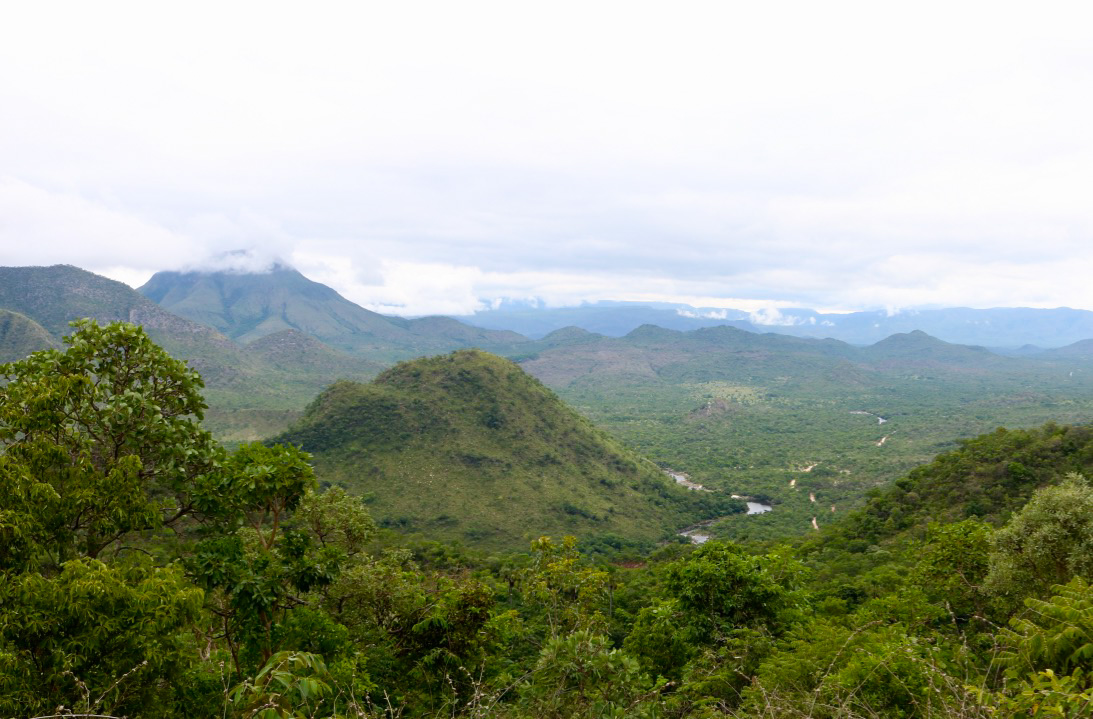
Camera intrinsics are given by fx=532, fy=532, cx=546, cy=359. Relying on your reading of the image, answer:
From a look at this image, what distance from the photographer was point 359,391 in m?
86.0

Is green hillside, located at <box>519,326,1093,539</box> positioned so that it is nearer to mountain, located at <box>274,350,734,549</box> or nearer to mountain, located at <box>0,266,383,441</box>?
mountain, located at <box>274,350,734,549</box>

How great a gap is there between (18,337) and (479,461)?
129m

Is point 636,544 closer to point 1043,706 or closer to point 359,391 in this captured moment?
point 359,391

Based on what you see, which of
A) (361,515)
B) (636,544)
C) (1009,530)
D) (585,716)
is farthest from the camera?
(636,544)

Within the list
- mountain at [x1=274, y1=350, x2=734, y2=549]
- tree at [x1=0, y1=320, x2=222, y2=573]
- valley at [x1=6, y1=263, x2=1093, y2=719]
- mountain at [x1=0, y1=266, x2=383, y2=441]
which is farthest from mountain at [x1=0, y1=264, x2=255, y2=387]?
tree at [x1=0, y1=320, x2=222, y2=573]

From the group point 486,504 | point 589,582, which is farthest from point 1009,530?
point 486,504

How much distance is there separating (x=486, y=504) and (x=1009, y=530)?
6124 cm

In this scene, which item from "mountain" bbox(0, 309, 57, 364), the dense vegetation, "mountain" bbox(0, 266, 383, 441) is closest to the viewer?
the dense vegetation

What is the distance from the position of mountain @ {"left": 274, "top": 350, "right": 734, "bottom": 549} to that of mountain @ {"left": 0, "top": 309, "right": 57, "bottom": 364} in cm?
9376

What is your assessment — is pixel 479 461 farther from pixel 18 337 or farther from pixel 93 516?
pixel 18 337

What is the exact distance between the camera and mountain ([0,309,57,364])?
124m

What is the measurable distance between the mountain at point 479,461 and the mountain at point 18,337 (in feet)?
308

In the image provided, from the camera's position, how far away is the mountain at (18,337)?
123500 mm

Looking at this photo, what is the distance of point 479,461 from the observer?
79.8 m
